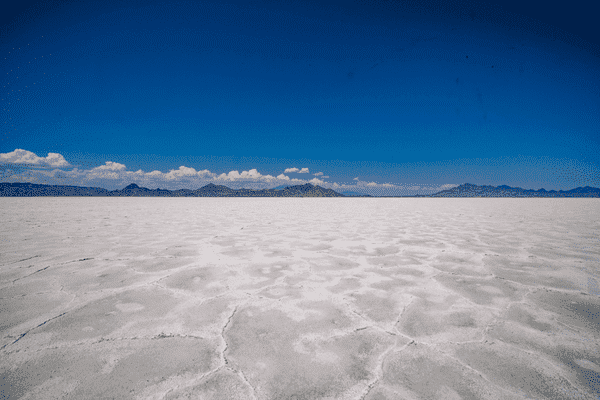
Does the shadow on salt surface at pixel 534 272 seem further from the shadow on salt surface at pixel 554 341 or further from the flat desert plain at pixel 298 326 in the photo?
the shadow on salt surface at pixel 554 341

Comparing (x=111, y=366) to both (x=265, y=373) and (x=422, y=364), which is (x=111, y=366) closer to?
(x=265, y=373)

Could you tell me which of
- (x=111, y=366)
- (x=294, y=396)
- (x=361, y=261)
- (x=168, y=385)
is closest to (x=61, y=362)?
(x=111, y=366)

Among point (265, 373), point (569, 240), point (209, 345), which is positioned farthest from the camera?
point (569, 240)

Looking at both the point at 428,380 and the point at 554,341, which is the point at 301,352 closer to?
the point at 428,380

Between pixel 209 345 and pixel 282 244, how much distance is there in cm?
254

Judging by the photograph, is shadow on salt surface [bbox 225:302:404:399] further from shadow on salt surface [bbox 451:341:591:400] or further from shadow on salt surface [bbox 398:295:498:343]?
shadow on salt surface [bbox 451:341:591:400]

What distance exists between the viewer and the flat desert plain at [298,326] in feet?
3.49

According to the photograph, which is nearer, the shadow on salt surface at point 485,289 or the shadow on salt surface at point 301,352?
the shadow on salt surface at point 301,352

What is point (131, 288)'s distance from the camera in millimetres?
2113

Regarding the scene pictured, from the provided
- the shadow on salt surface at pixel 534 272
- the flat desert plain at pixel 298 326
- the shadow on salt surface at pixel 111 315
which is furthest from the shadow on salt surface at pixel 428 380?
the shadow on salt surface at pixel 534 272

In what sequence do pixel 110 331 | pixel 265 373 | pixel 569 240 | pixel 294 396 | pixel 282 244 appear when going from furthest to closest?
pixel 569 240 → pixel 282 244 → pixel 110 331 → pixel 265 373 → pixel 294 396

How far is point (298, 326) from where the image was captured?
1.54 metres

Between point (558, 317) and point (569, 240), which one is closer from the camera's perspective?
point (558, 317)

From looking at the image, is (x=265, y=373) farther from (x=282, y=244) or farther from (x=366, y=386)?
(x=282, y=244)
